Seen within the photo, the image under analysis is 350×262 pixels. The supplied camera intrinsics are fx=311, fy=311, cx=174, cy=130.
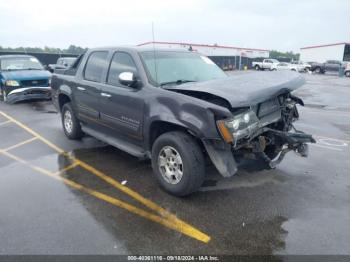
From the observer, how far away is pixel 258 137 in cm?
415

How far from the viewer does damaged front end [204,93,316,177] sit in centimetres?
364

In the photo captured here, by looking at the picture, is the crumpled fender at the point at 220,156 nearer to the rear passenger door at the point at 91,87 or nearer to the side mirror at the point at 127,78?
the side mirror at the point at 127,78

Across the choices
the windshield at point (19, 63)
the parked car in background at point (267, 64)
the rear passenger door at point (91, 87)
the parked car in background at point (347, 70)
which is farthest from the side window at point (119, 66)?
the parked car in background at point (267, 64)

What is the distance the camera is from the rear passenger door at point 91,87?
17.4ft

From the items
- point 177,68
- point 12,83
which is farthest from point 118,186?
point 12,83

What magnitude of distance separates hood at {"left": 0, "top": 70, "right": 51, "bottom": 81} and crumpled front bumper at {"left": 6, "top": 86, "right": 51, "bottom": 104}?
377 mm

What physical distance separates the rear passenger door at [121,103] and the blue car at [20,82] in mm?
7151

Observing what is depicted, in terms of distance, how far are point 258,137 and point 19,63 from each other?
1093 centimetres

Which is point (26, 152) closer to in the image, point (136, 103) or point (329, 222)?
point (136, 103)

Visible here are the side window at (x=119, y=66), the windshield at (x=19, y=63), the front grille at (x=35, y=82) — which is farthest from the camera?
the windshield at (x=19, y=63)

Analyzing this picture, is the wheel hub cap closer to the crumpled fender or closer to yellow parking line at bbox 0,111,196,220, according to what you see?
yellow parking line at bbox 0,111,196,220

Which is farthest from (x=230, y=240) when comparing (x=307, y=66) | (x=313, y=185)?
(x=307, y=66)

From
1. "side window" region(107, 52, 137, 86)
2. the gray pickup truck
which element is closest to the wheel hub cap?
the gray pickup truck

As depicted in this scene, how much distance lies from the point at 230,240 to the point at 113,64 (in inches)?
129
